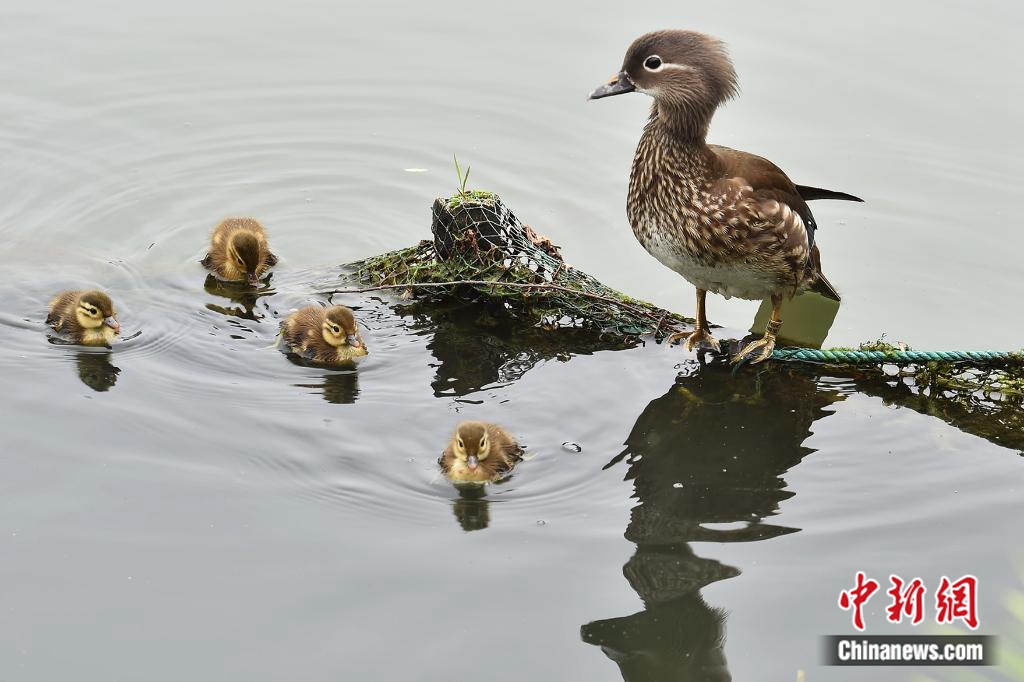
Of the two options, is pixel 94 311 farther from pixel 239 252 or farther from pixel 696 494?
pixel 696 494

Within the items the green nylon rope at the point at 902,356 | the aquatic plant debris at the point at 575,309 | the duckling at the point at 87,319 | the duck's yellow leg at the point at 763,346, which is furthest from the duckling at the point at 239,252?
the green nylon rope at the point at 902,356

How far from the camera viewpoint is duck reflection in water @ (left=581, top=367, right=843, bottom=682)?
4.16 m

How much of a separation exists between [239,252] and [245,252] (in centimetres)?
3

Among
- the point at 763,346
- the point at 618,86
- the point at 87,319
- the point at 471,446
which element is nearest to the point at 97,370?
the point at 87,319

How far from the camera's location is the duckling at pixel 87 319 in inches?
224

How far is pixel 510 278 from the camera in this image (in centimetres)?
605

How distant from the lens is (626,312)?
5.94m

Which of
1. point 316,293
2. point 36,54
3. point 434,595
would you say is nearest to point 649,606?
point 434,595

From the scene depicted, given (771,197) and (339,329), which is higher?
(771,197)

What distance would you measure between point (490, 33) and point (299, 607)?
6248mm

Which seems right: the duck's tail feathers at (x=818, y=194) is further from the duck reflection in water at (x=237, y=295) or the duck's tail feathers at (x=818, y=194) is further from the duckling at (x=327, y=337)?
the duck reflection in water at (x=237, y=295)

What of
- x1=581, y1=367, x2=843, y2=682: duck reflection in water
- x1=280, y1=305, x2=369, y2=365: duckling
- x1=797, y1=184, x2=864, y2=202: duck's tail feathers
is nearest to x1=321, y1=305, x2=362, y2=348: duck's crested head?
x1=280, y1=305, x2=369, y2=365: duckling

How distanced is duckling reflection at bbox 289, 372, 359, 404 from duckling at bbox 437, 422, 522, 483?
747 mm

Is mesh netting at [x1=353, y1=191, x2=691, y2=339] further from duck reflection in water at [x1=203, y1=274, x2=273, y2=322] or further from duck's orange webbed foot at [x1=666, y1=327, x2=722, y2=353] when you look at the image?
duck reflection in water at [x1=203, y1=274, x2=273, y2=322]
